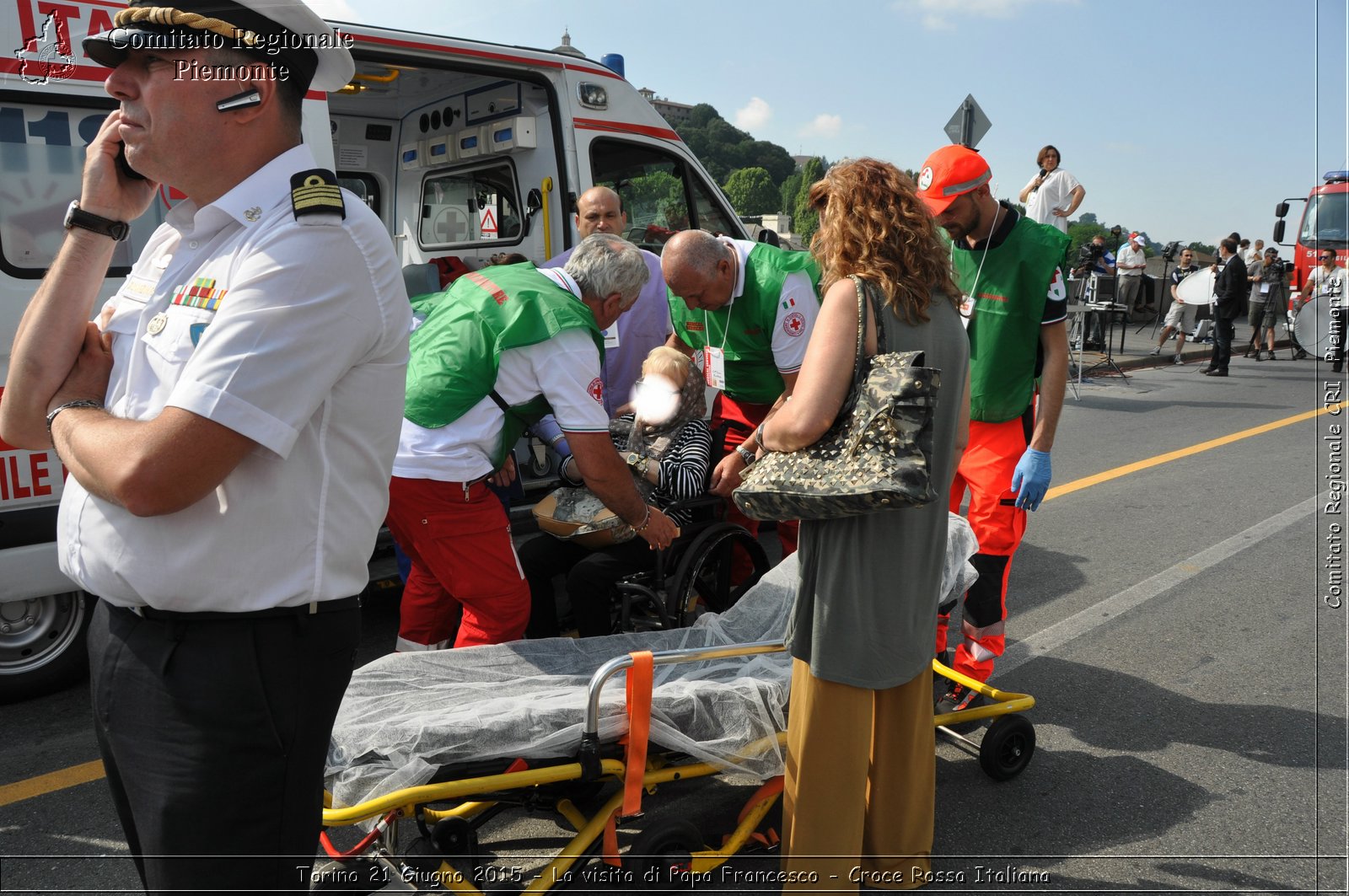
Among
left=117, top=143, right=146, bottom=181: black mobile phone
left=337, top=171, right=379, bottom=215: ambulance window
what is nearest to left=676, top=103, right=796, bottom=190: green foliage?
left=337, top=171, right=379, bottom=215: ambulance window

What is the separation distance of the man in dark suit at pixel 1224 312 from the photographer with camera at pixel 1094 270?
157 centimetres

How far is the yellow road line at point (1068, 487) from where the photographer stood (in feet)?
10.6

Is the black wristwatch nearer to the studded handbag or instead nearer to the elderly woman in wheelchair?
the studded handbag

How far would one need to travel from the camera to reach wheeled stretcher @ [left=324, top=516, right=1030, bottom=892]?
234 cm

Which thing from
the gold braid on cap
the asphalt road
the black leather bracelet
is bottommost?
the asphalt road

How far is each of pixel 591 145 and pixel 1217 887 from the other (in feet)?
15.5

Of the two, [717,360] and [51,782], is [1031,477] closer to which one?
[717,360]

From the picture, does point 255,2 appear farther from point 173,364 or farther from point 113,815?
point 113,815

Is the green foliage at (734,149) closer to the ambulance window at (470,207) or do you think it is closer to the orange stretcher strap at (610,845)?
the ambulance window at (470,207)

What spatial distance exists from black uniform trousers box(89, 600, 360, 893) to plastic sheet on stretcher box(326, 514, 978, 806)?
0.76m

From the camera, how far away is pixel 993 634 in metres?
3.71

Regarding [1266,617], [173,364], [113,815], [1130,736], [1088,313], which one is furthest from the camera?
[1088,313]

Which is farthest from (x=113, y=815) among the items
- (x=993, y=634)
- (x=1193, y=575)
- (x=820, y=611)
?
(x=1193, y=575)

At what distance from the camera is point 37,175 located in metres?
3.70
